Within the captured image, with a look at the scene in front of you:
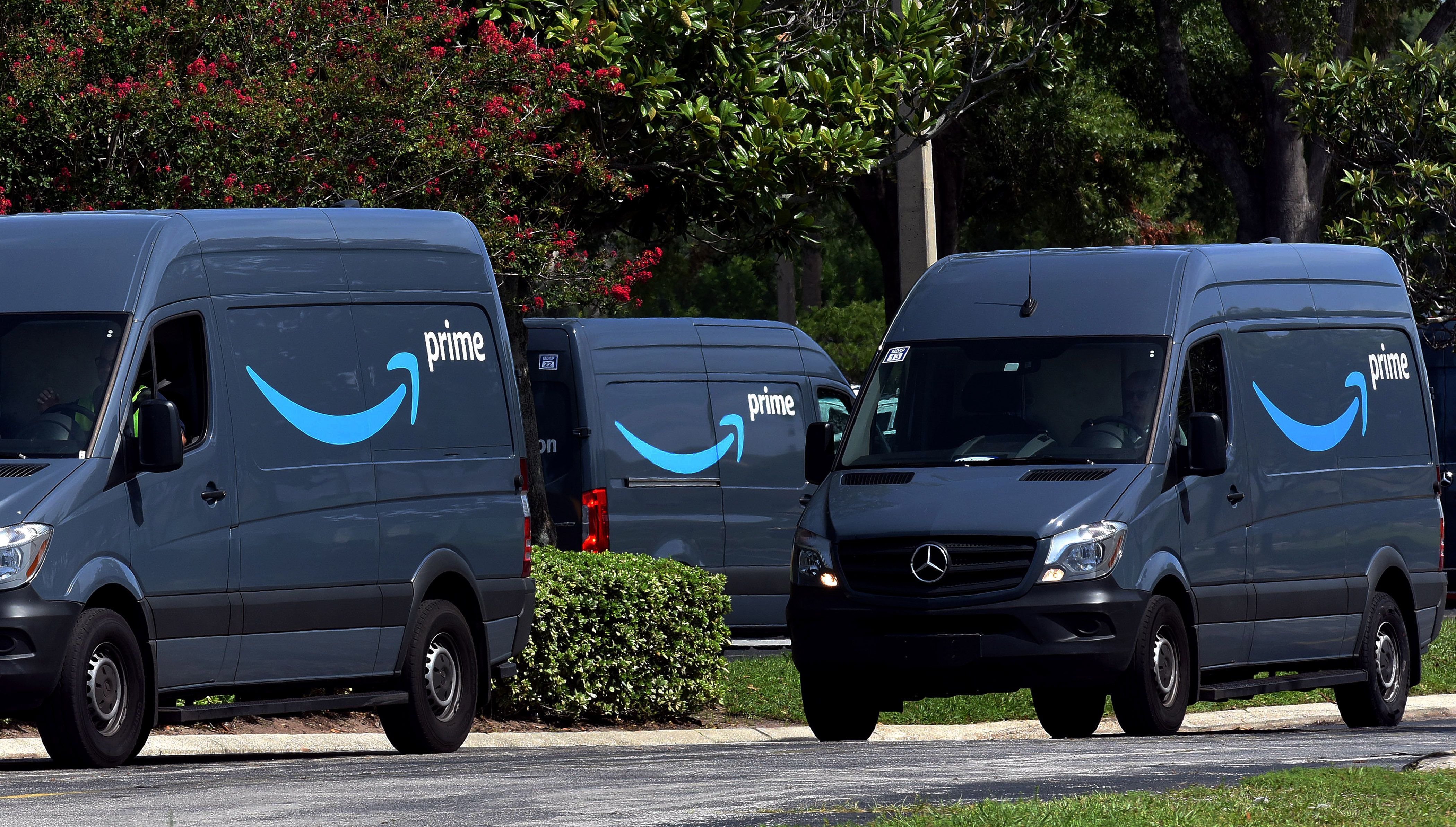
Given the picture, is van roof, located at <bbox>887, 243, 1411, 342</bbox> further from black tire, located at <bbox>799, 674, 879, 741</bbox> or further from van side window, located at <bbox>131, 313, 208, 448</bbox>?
van side window, located at <bbox>131, 313, 208, 448</bbox>

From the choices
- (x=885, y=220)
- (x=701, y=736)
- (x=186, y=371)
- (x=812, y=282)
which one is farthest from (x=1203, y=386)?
(x=812, y=282)

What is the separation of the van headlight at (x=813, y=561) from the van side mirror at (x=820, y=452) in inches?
26.9

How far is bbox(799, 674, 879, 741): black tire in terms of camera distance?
11812 mm

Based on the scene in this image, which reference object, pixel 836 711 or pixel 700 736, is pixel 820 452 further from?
pixel 700 736

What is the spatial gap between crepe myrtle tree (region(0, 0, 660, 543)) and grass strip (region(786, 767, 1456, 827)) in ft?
23.2

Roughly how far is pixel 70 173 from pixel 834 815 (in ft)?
24.6

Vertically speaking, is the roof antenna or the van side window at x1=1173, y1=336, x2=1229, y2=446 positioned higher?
the roof antenna

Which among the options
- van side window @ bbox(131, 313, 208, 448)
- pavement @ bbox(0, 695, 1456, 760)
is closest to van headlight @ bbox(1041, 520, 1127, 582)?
pavement @ bbox(0, 695, 1456, 760)

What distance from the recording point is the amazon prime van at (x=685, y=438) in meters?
16.4

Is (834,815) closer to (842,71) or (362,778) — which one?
(362,778)

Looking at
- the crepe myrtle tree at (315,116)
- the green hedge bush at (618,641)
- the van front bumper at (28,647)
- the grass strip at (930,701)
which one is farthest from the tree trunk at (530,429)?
the van front bumper at (28,647)

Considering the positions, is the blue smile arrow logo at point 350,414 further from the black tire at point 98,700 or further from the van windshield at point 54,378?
the black tire at point 98,700

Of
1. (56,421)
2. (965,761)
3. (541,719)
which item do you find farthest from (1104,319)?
(56,421)

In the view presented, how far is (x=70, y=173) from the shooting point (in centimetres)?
1291
